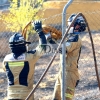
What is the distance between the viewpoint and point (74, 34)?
6055mm

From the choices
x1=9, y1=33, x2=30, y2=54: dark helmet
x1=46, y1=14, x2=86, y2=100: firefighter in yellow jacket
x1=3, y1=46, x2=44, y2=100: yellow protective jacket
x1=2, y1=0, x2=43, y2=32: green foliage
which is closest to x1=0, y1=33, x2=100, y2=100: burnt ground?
x1=46, y1=14, x2=86, y2=100: firefighter in yellow jacket

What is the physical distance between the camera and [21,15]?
1277 centimetres

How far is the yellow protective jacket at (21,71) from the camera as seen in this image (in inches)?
220

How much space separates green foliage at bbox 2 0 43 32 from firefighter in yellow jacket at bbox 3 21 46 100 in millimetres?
6845

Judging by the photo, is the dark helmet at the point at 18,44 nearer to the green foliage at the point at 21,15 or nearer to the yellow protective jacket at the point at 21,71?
the yellow protective jacket at the point at 21,71

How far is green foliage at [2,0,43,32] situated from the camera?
1273 cm

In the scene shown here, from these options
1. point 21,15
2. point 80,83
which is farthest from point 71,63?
point 21,15

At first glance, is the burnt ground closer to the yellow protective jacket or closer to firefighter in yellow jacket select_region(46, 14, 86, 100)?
firefighter in yellow jacket select_region(46, 14, 86, 100)

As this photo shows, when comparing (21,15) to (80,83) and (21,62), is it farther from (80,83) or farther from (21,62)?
(21,62)

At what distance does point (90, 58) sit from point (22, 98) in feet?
20.7

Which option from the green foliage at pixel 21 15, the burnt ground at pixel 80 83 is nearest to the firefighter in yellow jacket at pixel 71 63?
the burnt ground at pixel 80 83

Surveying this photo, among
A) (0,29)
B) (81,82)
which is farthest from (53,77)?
(0,29)

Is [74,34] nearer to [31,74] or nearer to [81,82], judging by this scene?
[31,74]

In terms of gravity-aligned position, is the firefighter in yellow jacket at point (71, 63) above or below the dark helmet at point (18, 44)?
below
